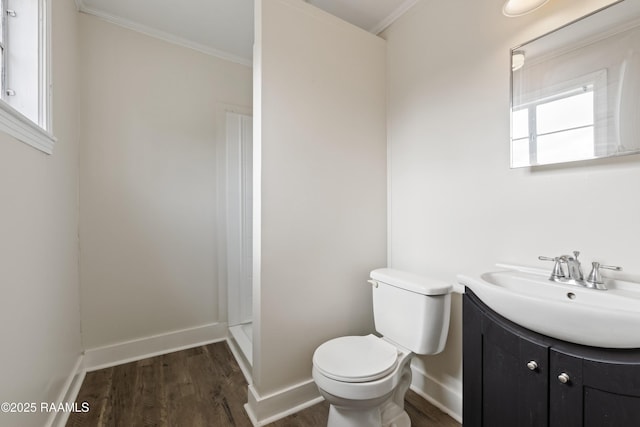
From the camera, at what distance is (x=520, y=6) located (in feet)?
3.82

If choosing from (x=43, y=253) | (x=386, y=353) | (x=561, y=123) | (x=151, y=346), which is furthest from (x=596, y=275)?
(x=151, y=346)

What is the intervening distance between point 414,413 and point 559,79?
180 cm

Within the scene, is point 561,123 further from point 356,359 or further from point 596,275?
point 356,359

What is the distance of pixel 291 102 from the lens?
1.56m

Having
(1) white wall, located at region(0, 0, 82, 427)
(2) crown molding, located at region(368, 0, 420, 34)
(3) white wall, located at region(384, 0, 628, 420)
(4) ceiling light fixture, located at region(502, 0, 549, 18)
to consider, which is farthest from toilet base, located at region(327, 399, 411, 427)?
(2) crown molding, located at region(368, 0, 420, 34)

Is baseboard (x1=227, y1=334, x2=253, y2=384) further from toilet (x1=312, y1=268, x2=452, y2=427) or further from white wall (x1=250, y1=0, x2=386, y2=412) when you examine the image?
toilet (x1=312, y1=268, x2=452, y2=427)

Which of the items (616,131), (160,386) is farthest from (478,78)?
(160,386)

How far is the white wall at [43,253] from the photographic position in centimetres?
94

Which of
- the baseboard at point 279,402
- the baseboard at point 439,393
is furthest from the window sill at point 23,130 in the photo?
the baseboard at point 439,393

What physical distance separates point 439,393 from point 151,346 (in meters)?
2.06

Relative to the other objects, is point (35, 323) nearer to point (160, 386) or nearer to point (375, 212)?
point (160, 386)

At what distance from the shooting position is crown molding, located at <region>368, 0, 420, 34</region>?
5.72ft

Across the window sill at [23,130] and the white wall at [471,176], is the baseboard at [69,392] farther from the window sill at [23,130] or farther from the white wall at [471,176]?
the white wall at [471,176]

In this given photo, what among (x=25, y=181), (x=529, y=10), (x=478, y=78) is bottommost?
(x=25, y=181)
